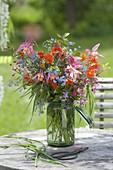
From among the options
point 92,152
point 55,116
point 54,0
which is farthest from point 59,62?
point 54,0

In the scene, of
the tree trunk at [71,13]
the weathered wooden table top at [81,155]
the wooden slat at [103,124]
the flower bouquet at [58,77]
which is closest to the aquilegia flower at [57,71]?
the flower bouquet at [58,77]

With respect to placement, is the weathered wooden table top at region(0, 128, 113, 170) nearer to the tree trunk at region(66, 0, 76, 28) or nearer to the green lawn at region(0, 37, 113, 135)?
the green lawn at region(0, 37, 113, 135)

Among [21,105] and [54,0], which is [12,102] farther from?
[54,0]

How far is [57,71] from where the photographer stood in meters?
3.23

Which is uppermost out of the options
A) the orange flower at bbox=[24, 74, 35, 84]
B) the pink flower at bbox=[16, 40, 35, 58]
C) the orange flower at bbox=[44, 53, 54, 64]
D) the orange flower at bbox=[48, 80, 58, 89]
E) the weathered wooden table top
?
the pink flower at bbox=[16, 40, 35, 58]

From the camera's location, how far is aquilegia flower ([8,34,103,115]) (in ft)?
10.6

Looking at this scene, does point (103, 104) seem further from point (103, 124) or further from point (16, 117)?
point (16, 117)

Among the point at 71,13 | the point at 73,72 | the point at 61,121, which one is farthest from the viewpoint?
the point at 71,13

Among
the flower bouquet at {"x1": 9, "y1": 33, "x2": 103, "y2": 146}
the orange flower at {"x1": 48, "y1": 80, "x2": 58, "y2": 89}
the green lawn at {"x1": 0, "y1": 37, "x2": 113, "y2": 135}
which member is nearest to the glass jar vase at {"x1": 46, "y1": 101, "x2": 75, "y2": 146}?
the flower bouquet at {"x1": 9, "y1": 33, "x2": 103, "y2": 146}

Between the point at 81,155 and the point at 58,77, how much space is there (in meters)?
0.49

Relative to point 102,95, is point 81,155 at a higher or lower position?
lower

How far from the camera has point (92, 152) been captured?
11.0ft

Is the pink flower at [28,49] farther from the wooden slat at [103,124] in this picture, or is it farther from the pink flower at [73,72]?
the wooden slat at [103,124]

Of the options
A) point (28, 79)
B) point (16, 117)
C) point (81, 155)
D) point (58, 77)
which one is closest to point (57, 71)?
point (58, 77)
